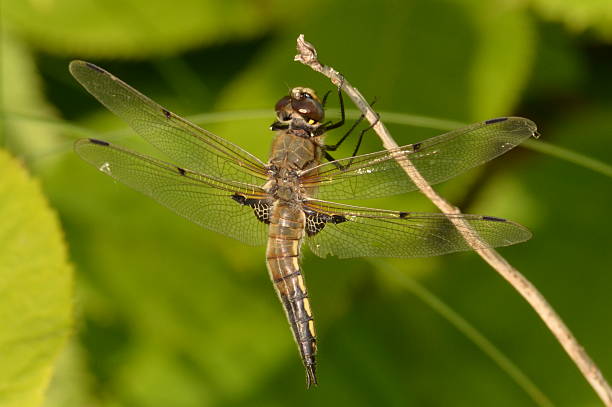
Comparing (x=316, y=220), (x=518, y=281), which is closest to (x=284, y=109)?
(x=316, y=220)

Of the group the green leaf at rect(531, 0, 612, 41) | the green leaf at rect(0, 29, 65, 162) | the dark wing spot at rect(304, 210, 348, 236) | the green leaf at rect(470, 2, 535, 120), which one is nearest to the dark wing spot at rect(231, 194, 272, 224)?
the dark wing spot at rect(304, 210, 348, 236)

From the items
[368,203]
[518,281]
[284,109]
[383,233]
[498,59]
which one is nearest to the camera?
[518,281]

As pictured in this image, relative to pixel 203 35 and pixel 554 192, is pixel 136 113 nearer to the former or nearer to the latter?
pixel 203 35

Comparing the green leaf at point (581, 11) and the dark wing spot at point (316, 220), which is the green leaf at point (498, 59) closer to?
the green leaf at point (581, 11)

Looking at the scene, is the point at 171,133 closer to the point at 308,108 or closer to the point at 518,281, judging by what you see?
the point at 308,108

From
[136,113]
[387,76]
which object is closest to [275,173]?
[136,113]

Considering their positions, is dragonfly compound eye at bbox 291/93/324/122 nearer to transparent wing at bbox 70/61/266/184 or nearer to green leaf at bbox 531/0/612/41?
transparent wing at bbox 70/61/266/184
